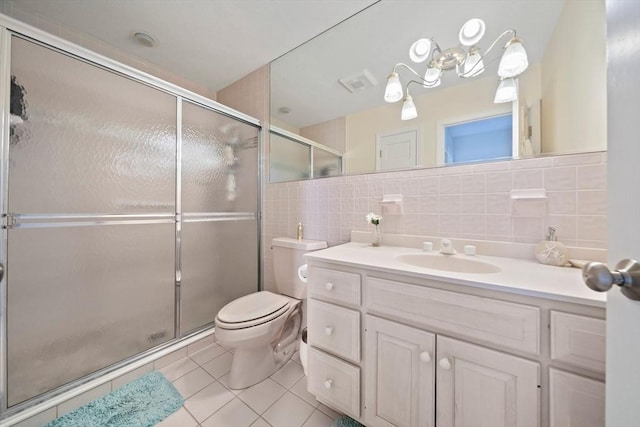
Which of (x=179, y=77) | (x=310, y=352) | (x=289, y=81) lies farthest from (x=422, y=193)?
(x=179, y=77)

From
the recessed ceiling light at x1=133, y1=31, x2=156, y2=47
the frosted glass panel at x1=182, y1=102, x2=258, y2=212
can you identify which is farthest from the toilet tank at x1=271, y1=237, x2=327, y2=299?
the recessed ceiling light at x1=133, y1=31, x2=156, y2=47

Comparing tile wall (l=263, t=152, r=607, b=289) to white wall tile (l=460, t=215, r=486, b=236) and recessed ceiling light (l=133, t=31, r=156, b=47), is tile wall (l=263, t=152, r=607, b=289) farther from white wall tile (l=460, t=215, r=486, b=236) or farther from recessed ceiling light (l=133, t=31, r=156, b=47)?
recessed ceiling light (l=133, t=31, r=156, b=47)

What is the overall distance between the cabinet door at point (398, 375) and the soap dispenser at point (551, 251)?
22.4 inches

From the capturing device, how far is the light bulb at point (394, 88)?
1.33m

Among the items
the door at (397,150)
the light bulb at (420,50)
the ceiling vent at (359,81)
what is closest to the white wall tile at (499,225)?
the door at (397,150)

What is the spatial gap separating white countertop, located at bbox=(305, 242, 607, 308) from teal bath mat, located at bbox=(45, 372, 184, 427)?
108 cm

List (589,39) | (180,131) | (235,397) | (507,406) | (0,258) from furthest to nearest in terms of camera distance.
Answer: (180,131)
(235,397)
(0,258)
(589,39)
(507,406)

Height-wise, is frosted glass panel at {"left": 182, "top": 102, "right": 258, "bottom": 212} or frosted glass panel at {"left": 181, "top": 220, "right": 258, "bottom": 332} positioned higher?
frosted glass panel at {"left": 182, "top": 102, "right": 258, "bottom": 212}

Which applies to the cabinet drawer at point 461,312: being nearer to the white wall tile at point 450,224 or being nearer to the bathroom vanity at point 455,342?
the bathroom vanity at point 455,342

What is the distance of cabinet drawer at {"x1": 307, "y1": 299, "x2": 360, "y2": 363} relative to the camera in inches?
36.0

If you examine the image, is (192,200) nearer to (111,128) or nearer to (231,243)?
(231,243)

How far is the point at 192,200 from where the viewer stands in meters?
1.63

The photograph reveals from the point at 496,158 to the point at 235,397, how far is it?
5.88ft

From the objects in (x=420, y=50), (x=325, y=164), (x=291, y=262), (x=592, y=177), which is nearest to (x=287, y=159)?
(x=325, y=164)
